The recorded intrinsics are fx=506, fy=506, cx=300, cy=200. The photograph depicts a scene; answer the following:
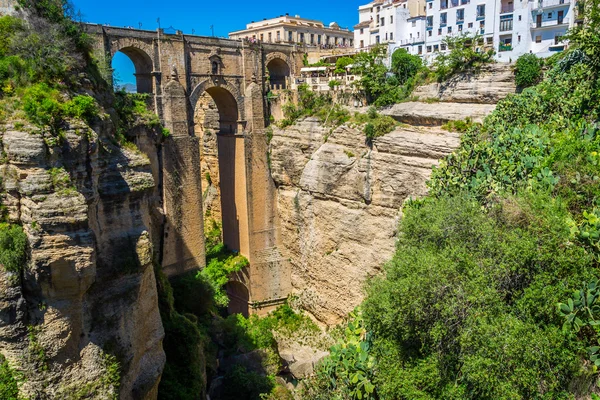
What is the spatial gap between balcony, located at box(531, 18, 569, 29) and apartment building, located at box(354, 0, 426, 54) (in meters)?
7.26

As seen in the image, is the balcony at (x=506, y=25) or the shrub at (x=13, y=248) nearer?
the shrub at (x=13, y=248)

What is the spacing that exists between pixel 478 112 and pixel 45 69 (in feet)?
49.2

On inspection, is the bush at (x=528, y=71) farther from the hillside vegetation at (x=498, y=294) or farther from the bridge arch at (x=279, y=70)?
the bridge arch at (x=279, y=70)

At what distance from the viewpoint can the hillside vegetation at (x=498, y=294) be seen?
300 inches

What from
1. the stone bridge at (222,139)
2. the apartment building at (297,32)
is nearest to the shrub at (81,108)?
the stone bridge at (222,139)

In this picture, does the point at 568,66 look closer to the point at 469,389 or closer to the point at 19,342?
the point at 469,389

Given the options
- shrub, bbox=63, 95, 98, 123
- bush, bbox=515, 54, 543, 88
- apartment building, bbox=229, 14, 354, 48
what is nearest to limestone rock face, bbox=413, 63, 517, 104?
bush, bbox=515, 54, 543, 88

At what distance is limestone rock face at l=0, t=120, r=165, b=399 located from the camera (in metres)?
9.21

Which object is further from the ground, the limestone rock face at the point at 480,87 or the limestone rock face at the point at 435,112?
the limestone rock face at the point at 480,87

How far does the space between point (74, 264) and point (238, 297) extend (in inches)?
665

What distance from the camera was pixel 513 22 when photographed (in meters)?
26.9

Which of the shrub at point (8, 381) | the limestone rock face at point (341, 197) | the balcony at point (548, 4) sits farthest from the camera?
the balcony at point (548, 4)

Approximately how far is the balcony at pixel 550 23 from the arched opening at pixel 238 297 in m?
20.2

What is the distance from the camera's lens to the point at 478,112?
19328mm
